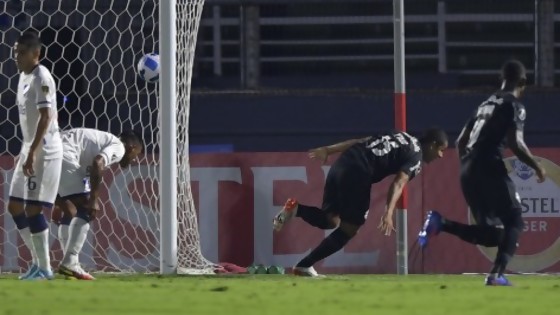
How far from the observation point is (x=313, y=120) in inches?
730

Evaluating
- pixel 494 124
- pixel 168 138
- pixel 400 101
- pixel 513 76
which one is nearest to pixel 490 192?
pixel 494 124

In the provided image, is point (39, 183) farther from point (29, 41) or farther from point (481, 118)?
point (481, 118)

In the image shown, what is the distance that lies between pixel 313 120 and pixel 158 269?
4.44 meters

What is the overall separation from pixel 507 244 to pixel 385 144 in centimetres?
233

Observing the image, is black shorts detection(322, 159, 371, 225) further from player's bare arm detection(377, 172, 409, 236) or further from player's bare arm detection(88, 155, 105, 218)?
player's bare arm detection(88, 155, 105, 218)

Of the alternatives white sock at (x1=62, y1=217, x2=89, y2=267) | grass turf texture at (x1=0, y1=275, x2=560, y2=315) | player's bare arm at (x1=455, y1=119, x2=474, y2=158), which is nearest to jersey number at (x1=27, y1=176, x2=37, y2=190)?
grass turf texture at (x1=0, y1=275, x2=560, y2=315)

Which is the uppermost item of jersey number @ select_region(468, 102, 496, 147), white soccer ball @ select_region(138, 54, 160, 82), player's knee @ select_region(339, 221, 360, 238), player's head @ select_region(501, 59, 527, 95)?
white soccer ball @ select_region(138, 54, 160, 82)

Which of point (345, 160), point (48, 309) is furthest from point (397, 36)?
point (48, 309)

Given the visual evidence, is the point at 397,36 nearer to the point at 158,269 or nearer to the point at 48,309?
the point at 158,269

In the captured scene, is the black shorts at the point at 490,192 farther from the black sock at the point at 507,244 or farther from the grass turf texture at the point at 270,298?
the grass turf texture at the point at 270,298

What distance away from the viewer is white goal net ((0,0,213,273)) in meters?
14.5

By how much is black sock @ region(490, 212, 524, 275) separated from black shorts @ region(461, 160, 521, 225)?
3 cm

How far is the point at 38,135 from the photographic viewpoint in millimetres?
11305

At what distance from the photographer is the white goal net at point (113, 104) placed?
14539 mm
